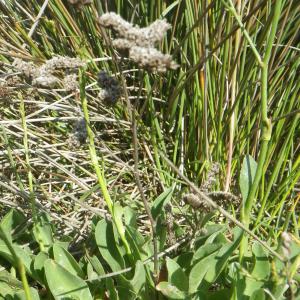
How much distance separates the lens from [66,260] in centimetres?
122

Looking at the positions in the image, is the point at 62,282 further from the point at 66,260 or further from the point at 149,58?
the point at 149,58

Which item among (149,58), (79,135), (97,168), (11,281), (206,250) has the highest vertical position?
(149,58)

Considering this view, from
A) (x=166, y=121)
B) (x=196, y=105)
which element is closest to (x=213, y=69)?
(x=196, y=105)

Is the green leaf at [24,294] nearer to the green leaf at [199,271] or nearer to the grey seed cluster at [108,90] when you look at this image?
the green leaf at [199,271]

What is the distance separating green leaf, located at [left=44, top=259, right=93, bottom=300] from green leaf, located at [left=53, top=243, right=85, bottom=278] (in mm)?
67

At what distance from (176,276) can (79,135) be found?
0.36 meters

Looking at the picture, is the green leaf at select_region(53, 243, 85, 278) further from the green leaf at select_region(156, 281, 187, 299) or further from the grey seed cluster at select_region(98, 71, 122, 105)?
the grey seed cluster at select_region(98, 71, 122, 105)

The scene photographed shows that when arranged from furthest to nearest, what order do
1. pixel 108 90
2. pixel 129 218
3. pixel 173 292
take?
pixel 129 218 → pixel 173 292 → pixel 108 90

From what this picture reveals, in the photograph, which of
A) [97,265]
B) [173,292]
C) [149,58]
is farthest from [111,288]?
[149,58]

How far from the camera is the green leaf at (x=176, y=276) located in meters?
1.11

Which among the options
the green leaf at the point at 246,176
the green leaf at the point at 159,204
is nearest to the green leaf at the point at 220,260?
the green leaf at the point at 246,176

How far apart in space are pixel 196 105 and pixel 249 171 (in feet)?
1.50

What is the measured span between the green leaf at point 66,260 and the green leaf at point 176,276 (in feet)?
0.75

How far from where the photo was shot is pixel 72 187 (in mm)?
1663
